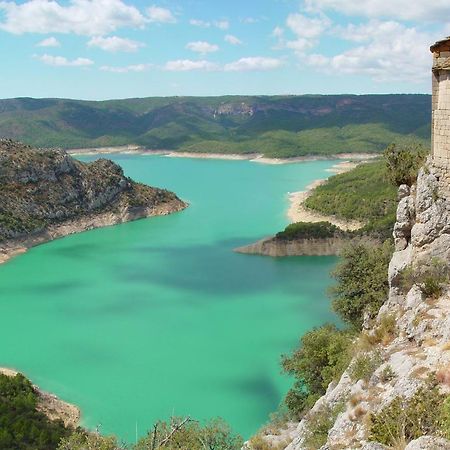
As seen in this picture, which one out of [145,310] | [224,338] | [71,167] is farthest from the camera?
[71,167]

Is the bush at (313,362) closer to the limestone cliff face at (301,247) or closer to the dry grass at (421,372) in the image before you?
the dry grass at (421,372)

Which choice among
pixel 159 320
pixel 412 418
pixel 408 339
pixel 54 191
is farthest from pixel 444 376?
pixel 54 191

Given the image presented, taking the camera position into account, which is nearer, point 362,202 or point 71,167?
point 362,202

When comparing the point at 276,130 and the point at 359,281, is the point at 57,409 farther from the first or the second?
the point at 276,130

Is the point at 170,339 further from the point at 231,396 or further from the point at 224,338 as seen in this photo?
the point at 231,396

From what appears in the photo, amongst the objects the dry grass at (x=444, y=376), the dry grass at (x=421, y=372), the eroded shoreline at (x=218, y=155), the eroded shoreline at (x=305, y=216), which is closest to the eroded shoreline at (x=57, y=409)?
the dry grass at (x=421, y=372)

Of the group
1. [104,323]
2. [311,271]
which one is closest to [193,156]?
[311,271]
